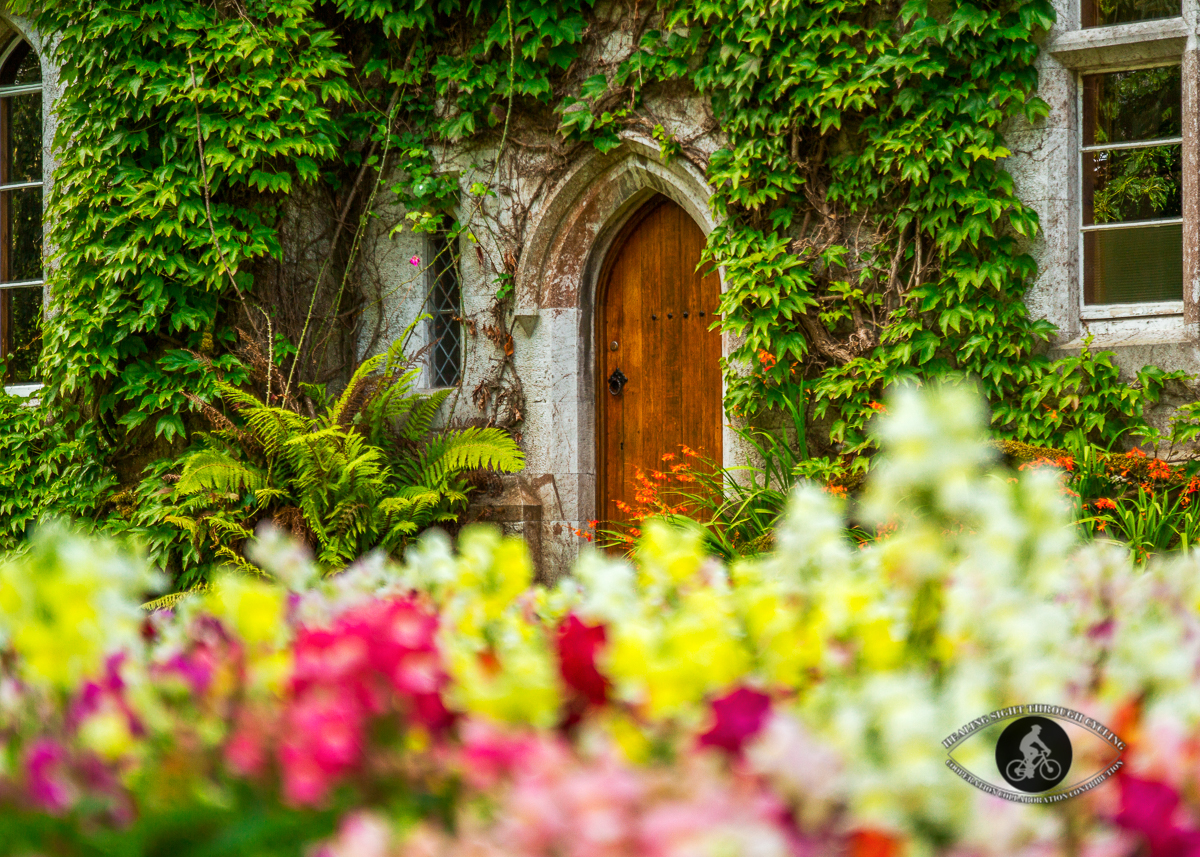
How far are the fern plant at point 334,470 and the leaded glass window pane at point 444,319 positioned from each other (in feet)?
1.48

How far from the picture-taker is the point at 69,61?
6156 millimetres

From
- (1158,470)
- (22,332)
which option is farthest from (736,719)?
(22,332)

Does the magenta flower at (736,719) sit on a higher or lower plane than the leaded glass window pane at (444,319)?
lower

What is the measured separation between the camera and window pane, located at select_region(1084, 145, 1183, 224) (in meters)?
4.95

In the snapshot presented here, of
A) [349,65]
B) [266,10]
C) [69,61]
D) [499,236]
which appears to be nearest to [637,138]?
[499,236]

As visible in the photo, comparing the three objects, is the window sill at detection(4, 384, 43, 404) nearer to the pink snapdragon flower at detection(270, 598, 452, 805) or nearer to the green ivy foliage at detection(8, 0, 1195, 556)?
the green ivy foliage at detection(8, 0, 1195, 556)

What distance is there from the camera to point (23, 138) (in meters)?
7.43

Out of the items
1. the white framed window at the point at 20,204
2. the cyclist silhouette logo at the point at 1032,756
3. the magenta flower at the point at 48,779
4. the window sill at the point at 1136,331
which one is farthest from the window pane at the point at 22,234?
the cyclist silhouette logo at the point at 1032,756

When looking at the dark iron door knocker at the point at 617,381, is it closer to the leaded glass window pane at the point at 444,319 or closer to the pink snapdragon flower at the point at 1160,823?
the leaded glass window pane at the point at 444,319

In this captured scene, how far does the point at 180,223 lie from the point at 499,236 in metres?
1.82

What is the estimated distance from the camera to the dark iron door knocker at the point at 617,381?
6145mm

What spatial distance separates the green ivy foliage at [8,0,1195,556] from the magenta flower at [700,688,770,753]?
4328mm

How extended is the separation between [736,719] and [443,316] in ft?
19.2

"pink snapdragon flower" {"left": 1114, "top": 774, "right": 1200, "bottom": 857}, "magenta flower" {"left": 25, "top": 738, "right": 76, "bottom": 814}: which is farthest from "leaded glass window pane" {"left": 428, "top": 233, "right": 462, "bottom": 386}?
"pink snapdragon flower" {"left": 1114, "top": 774, "right": 1200, "bottom": 857}
